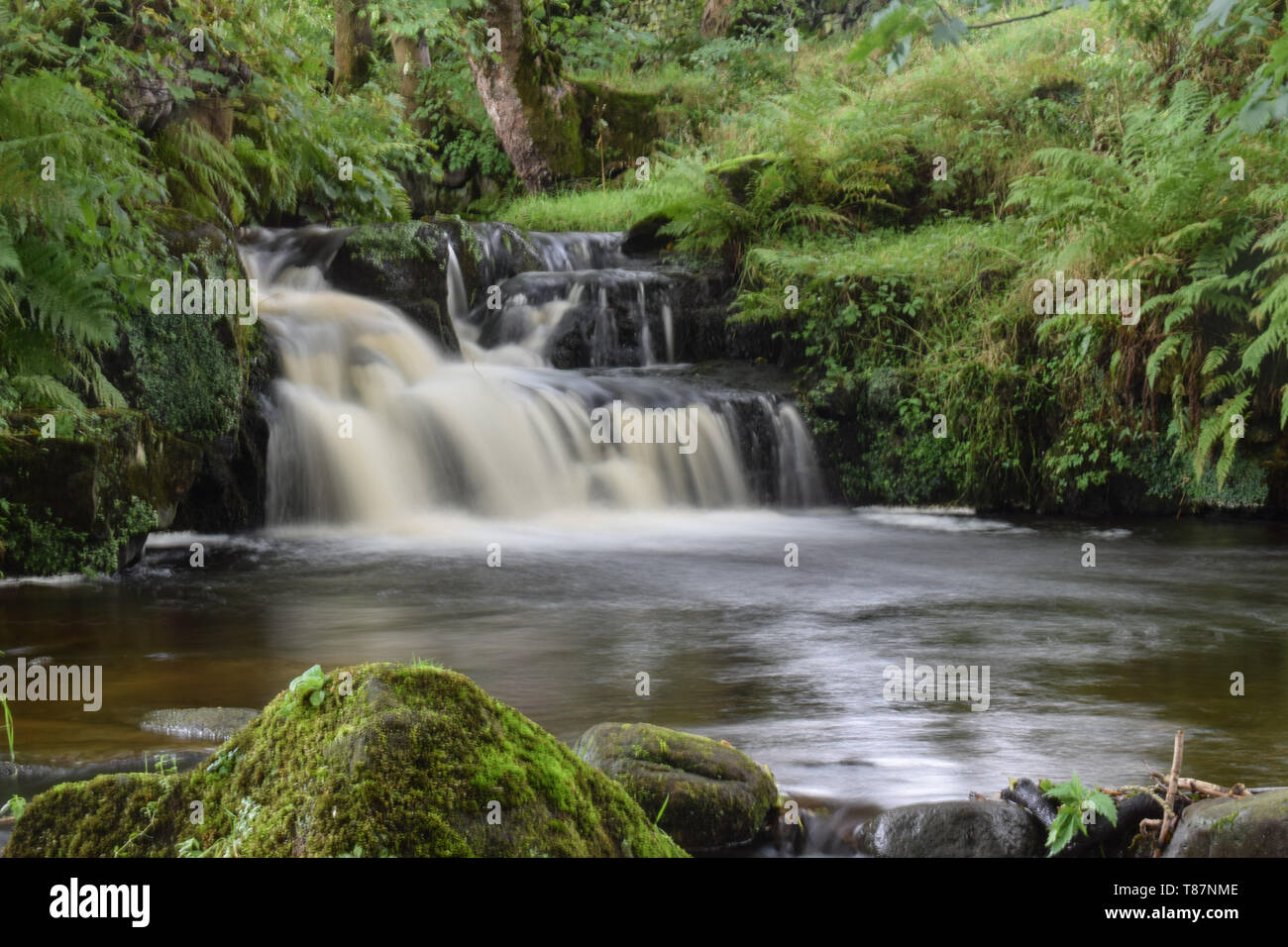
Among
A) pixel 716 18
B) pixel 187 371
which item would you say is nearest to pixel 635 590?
pixel 187 371

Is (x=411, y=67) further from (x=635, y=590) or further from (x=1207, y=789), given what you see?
(x=1207, y=789)

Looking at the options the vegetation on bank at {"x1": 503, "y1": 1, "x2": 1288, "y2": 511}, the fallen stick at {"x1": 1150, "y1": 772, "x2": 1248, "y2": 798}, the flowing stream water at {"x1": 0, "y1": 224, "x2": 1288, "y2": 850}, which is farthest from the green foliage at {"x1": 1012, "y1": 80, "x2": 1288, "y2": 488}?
the fallen stick at {"x1": 1150, "y1": 772, "x2": 1248, "y2": 798}

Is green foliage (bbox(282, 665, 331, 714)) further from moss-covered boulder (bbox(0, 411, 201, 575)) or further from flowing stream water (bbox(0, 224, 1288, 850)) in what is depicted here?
moss-covered boulder (bbox(0, 411, 201, 575))

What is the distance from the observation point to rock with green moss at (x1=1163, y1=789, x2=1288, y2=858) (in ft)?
8.91

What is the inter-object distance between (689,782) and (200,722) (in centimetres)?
188

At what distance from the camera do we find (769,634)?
594 centimetres

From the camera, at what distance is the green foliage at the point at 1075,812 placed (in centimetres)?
303

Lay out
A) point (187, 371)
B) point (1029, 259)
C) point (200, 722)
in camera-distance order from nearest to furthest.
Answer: point (200, 722) → point (187, 371) → point (1029, 259)

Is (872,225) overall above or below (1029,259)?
above

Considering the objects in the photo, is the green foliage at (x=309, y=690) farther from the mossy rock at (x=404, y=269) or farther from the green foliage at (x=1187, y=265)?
the mossy rock at (x=404, y=269)

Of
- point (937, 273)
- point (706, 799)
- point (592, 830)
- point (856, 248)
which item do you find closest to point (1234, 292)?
point (937, 273)

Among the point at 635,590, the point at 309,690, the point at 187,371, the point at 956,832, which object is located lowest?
the point at 956,832

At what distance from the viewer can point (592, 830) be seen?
248 cm

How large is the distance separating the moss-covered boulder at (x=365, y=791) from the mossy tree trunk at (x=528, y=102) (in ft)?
53.1
